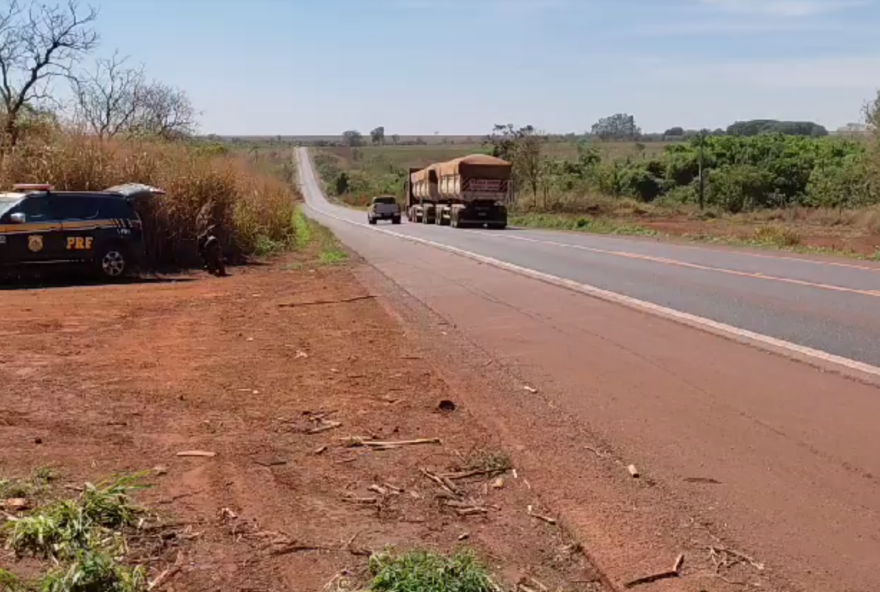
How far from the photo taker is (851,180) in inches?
2215

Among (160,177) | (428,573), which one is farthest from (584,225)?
(428,573)

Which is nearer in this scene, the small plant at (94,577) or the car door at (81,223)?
the small plant at (94,577)

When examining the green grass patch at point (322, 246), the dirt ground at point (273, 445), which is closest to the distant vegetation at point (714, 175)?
the green grass patch at point (322, 246)

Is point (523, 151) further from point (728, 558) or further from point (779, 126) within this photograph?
point (779, 126)

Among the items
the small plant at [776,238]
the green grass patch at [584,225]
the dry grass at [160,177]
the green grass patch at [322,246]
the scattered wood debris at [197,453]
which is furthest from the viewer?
the green grass patch at [584,225]

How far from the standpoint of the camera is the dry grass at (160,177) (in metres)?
22.2

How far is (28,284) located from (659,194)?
63729mm

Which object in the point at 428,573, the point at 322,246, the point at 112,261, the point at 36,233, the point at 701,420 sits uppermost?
the point at 36,233

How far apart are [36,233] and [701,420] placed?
15082 millimetres

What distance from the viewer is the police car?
61.7 ft

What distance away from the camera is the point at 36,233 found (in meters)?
19.0

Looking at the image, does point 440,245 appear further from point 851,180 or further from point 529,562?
point 851,180

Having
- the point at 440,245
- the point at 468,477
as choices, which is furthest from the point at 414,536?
the point at 440,245

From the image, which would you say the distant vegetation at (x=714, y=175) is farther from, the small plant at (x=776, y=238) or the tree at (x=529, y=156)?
the small plant at (x=776, y=238)
